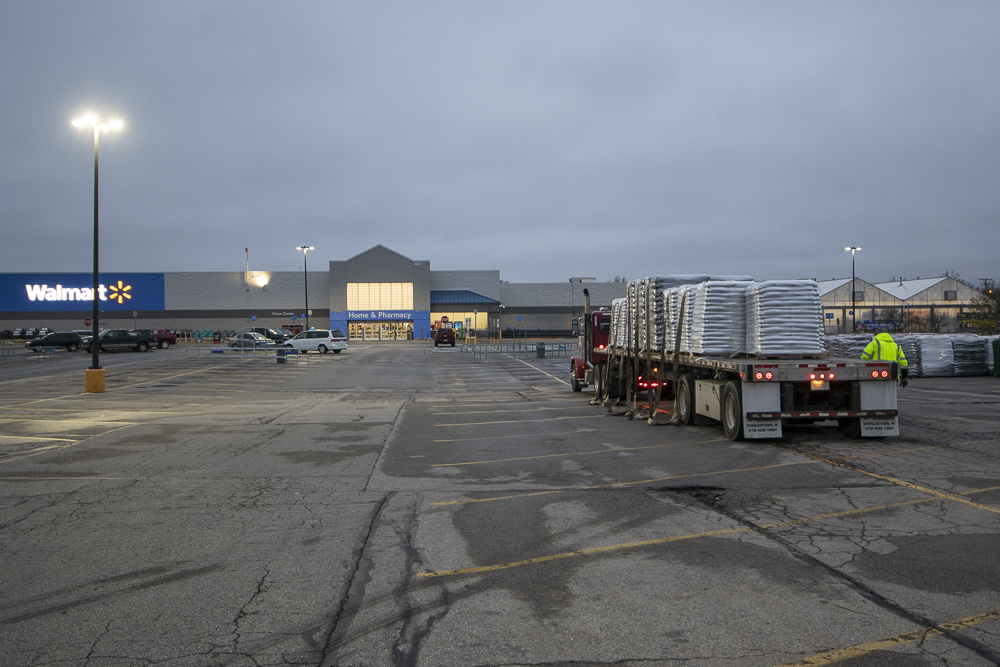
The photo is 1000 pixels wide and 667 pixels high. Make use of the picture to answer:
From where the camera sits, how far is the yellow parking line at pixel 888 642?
153 inches

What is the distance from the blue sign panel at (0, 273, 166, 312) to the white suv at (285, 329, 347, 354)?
44.7 meters

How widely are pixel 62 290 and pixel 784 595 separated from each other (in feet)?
319

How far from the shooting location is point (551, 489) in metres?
8.32

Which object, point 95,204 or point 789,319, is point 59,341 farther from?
point 789,319

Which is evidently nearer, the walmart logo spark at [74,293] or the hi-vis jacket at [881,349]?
the hi-vis jacket at [881,349]

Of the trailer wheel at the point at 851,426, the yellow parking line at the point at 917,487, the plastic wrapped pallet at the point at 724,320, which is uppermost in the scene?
the plastic wrapped pallet at the point at 724,320

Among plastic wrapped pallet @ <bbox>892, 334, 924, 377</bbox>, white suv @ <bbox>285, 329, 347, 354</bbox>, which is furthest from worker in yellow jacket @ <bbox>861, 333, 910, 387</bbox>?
white suv @ <bbox>285, 329, 347, 354</bbox>

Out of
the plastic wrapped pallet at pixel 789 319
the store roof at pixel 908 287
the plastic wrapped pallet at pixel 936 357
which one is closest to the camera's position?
the plastic wrapped pallet at pixel 789 319

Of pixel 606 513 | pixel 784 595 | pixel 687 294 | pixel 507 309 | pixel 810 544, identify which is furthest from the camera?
Answer: pixel 507 309

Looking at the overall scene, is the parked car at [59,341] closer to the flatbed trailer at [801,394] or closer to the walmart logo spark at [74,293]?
the walmart logo spark at [74,293]

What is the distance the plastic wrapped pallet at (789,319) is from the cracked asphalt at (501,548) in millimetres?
1561

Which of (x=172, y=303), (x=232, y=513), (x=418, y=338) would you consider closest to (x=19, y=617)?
(x=232, y=513)

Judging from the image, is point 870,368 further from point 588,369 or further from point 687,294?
point 588,369

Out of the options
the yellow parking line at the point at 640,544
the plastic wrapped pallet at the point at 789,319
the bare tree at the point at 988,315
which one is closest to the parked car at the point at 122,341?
the plastic wrapped pallet at the point at 789,319
